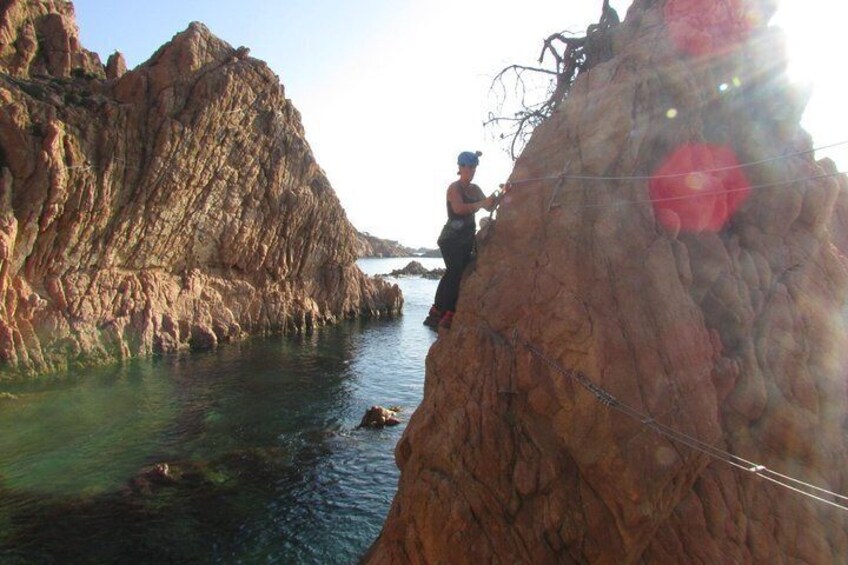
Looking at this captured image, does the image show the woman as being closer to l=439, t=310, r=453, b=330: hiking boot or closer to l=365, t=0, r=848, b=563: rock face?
l=439, t=310, r=453, b=330: hiking boot

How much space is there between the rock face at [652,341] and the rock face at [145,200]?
27.8 metres

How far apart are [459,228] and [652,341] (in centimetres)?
310

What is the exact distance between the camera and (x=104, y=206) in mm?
32812

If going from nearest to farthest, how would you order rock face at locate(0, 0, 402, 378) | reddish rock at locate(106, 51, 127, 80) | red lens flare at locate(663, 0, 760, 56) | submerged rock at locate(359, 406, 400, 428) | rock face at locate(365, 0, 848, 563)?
rock face at locate(365, 0, 848, 563)
red lens flare at locate(663, 0, 760, 56)
submerged rock at locate(359, 406, 400, 428)
rock face at locate(0, 0, 402, 378)
reddish rock at locate(106, 51, 127, 80)

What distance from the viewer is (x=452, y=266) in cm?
855

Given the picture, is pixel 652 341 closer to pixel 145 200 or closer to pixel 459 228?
pixel 459 228

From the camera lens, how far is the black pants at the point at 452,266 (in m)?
8.41

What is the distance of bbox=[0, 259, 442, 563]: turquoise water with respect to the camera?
46.4 feet

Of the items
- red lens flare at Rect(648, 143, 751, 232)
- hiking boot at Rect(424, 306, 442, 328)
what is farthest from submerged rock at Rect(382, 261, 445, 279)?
red lens flare at Rect(648, 143, 751, 232)

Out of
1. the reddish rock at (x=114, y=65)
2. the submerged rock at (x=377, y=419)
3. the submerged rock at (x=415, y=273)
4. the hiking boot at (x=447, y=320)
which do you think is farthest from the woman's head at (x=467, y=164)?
the submerged rock at (x=415, y=273)

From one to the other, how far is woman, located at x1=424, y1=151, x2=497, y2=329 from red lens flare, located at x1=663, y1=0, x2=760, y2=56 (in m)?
3.19

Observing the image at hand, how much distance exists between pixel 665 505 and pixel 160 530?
13.1 m

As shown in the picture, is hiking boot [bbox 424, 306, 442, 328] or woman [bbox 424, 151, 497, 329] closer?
woman [bbox 424, 151, 497, 329]

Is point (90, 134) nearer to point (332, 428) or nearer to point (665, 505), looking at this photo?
point (332, 428)
